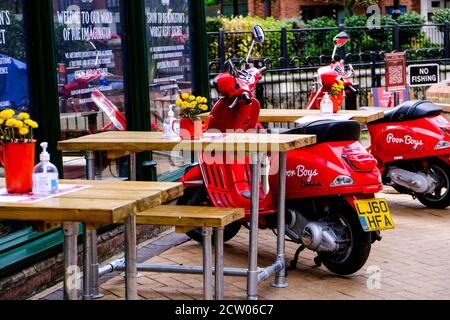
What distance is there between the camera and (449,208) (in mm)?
9195

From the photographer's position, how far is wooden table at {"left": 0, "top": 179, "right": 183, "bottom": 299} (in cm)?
406

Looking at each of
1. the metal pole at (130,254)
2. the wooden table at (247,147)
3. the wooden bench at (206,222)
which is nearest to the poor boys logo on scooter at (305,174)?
the wooden table at (247,147)

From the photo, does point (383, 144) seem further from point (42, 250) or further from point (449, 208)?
point (42, 250)

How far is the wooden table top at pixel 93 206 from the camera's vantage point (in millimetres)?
4043

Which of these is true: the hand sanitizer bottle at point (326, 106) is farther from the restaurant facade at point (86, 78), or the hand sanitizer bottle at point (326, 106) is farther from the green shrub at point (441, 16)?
the green shrub at point (441, 16)

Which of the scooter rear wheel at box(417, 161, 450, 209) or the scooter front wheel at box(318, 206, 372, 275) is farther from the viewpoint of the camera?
the scooter rear wheel at box(417, 161, 450, 209)

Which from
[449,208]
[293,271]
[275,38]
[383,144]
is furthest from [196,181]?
[275,38]

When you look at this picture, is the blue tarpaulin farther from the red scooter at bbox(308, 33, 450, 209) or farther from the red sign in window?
the red sign in window

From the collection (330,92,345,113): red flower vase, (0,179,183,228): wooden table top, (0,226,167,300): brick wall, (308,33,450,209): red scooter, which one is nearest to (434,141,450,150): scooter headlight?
(308,33,450,209): red scooter

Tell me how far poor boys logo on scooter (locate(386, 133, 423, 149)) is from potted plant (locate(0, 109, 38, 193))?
16.5 feet

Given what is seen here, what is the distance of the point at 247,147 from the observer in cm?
566

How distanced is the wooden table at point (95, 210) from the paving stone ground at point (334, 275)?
5.73 ft
